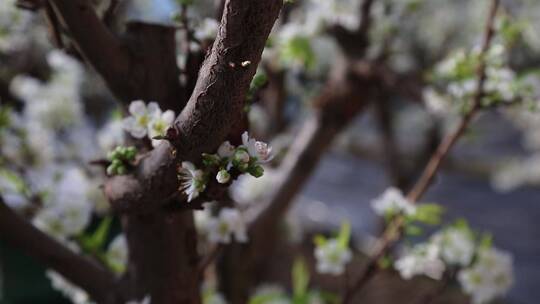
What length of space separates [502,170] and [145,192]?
3218mm

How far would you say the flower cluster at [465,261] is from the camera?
81cm

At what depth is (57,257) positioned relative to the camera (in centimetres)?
68

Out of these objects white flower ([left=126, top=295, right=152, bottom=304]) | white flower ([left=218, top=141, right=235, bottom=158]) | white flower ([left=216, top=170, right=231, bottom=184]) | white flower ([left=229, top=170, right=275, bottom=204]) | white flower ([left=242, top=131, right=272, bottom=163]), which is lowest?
white flower ([left=216, top=170, right=231, bottom=184])

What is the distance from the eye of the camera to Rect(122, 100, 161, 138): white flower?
510 mm

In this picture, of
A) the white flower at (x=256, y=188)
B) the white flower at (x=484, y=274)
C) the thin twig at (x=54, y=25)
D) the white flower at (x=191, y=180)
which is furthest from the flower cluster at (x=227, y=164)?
the white flower at (x=256, y=188)

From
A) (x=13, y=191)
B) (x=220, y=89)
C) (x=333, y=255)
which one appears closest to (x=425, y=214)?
(x=333, y=255)

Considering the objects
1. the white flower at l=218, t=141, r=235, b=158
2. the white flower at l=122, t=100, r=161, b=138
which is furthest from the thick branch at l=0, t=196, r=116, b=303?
the white flower at l=218, t=141, r=235, b=158

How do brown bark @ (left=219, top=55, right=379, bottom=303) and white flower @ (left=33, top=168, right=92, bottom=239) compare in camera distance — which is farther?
brown bark @ (left=219, top=55, right=379, bottom=303)

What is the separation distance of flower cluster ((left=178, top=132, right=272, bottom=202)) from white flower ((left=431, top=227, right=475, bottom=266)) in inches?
20.4

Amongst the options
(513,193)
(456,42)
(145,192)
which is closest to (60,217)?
(145,192)

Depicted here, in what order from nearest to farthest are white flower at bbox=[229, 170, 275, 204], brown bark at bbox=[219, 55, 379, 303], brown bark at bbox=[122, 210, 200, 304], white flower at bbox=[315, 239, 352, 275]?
1. brown bark at bbox=[122, 210, 200, 304]
2. white flower at bbox=[315, 239, 352, 275]
3. brown bark at bbox=[219, 55, 379, 303]
4. white flower at bbox=[229, 170, 275, 204]

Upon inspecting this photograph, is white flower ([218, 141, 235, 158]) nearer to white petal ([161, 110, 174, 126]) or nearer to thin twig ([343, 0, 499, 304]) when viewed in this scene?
white petal ([161, 110, 174, 126])

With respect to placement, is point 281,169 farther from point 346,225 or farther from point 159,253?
point 159,253

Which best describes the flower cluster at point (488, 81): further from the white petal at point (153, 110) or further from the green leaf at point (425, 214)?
the white petal at point (153, 110)
